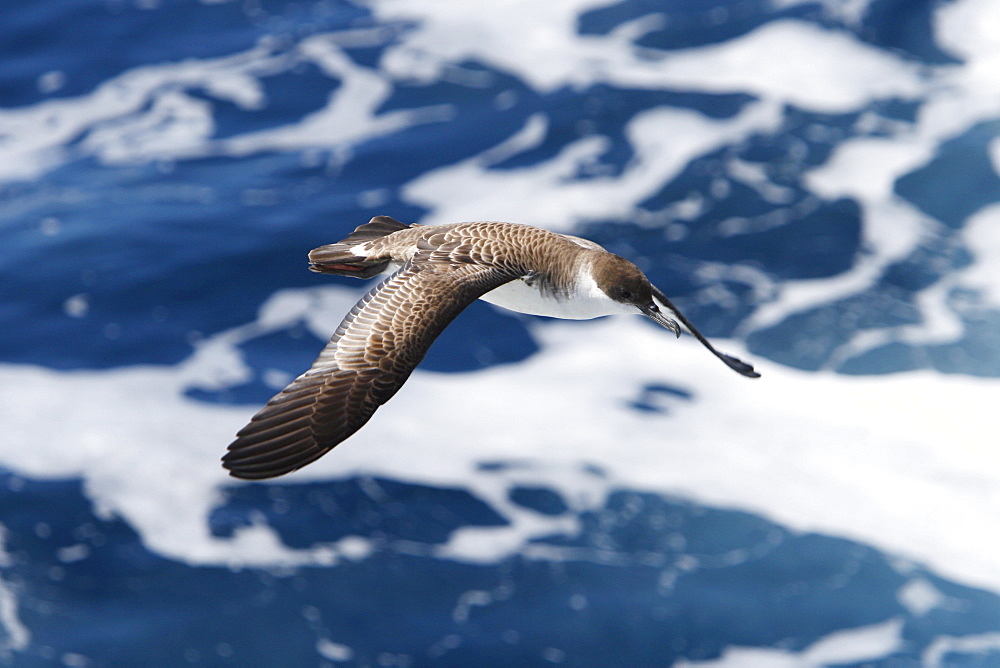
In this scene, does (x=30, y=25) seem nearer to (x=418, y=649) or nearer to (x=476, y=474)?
(x=476, y=474)

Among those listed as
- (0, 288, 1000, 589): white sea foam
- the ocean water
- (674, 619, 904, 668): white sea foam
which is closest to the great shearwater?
the ocean water

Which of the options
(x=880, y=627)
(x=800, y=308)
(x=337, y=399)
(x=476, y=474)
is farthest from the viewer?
(x=800, y=308)

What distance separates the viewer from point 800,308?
23.8 metres

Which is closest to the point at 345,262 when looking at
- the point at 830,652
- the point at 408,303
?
the point at 408,303

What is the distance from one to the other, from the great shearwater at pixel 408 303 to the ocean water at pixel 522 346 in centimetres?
961

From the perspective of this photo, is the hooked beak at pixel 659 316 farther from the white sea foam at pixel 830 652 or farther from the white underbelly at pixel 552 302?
the white sea foam at pixel 830 652

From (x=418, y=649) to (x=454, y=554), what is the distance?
7.04ft

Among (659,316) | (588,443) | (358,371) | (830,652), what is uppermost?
(358,371)

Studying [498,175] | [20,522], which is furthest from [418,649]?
[498,175]

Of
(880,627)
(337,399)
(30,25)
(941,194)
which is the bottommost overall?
(880,627)

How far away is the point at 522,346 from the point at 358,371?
50.8 ft

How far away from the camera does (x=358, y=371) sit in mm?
8484

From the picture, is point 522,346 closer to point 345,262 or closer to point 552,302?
point 345,262

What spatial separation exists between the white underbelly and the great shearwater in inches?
0.4
